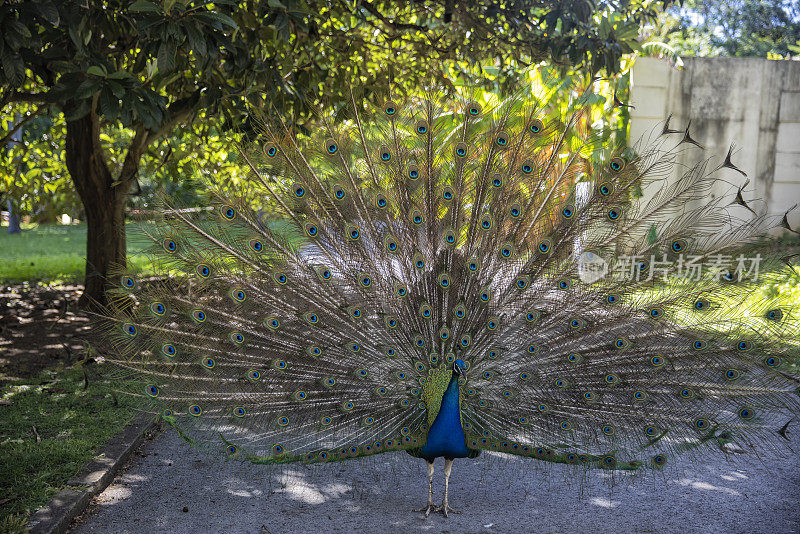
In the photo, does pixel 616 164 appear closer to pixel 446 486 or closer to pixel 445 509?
pixel 446 486

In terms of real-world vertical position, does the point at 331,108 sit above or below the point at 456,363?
above

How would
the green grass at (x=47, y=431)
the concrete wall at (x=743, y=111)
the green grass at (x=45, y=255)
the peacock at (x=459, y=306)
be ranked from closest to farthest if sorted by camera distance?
the peacock at (x=459, y=306) → the green grass at (x=47, y=431) → the concrete wall at (x=743, y=111) → the green grass at (x=45, y=255)

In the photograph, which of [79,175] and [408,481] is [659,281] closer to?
[408,481]

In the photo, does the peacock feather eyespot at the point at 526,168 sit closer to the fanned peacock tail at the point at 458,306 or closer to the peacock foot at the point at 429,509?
the fanned peacock tail at the point at 458,306

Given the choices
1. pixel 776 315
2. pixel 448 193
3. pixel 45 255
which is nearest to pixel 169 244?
pixel 448 193

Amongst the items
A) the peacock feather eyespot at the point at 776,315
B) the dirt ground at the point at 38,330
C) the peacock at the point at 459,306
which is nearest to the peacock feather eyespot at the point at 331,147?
the peacock at the point at 459,306

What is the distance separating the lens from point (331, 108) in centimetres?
786

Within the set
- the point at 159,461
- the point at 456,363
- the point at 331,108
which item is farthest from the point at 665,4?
the point at 159,461

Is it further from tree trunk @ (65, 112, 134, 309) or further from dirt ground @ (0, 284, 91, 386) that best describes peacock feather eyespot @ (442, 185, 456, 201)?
tree trunk @ (65, 112, 134, 309)

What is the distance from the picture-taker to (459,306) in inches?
165

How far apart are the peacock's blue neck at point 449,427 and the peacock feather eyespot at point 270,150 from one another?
1684 mm

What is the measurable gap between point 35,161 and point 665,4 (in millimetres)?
10461

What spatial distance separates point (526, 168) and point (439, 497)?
2142mm

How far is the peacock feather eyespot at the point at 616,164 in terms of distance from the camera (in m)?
4.12
